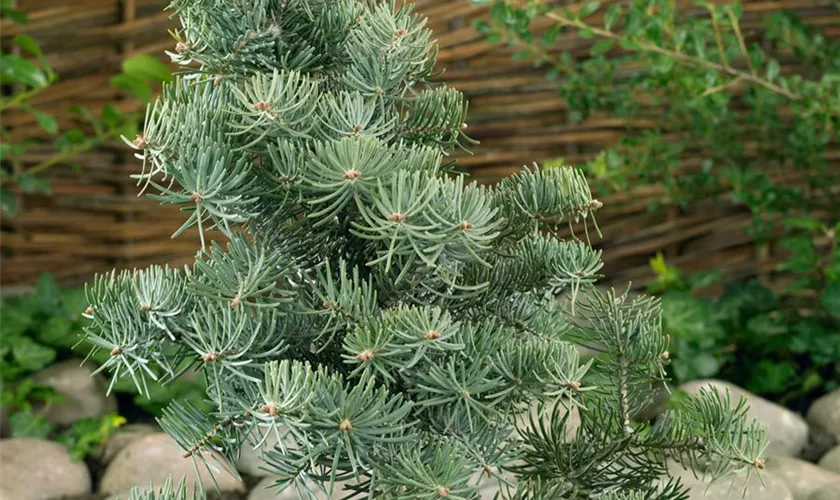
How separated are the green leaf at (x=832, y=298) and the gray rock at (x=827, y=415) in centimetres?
23

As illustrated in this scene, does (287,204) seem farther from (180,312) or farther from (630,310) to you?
(630,310)

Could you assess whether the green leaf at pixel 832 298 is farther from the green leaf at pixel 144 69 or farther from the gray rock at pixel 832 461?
the green leaf at pixel 144 69

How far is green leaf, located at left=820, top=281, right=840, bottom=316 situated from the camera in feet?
9.10

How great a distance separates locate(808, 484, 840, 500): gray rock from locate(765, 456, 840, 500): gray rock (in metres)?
0.08

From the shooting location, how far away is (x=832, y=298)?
2783mm

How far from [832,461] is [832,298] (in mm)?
561

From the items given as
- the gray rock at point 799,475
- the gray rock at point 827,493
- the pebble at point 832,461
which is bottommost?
the pebble at point 832,461

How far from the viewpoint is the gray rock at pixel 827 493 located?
1.99m

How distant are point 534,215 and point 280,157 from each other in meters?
0.28

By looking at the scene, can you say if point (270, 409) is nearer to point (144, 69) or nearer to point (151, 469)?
point (151, 469)

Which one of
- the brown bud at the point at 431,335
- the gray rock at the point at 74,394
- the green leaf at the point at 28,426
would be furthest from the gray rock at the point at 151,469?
the brown bud at the point at 431,335

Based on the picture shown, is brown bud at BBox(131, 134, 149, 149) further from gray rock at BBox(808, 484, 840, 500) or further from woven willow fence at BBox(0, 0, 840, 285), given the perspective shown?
woven willow fence at BBox(0, 0, 840, 285)

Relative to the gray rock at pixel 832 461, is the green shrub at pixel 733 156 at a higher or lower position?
higher

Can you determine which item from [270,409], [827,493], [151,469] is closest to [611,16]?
[827,493]
